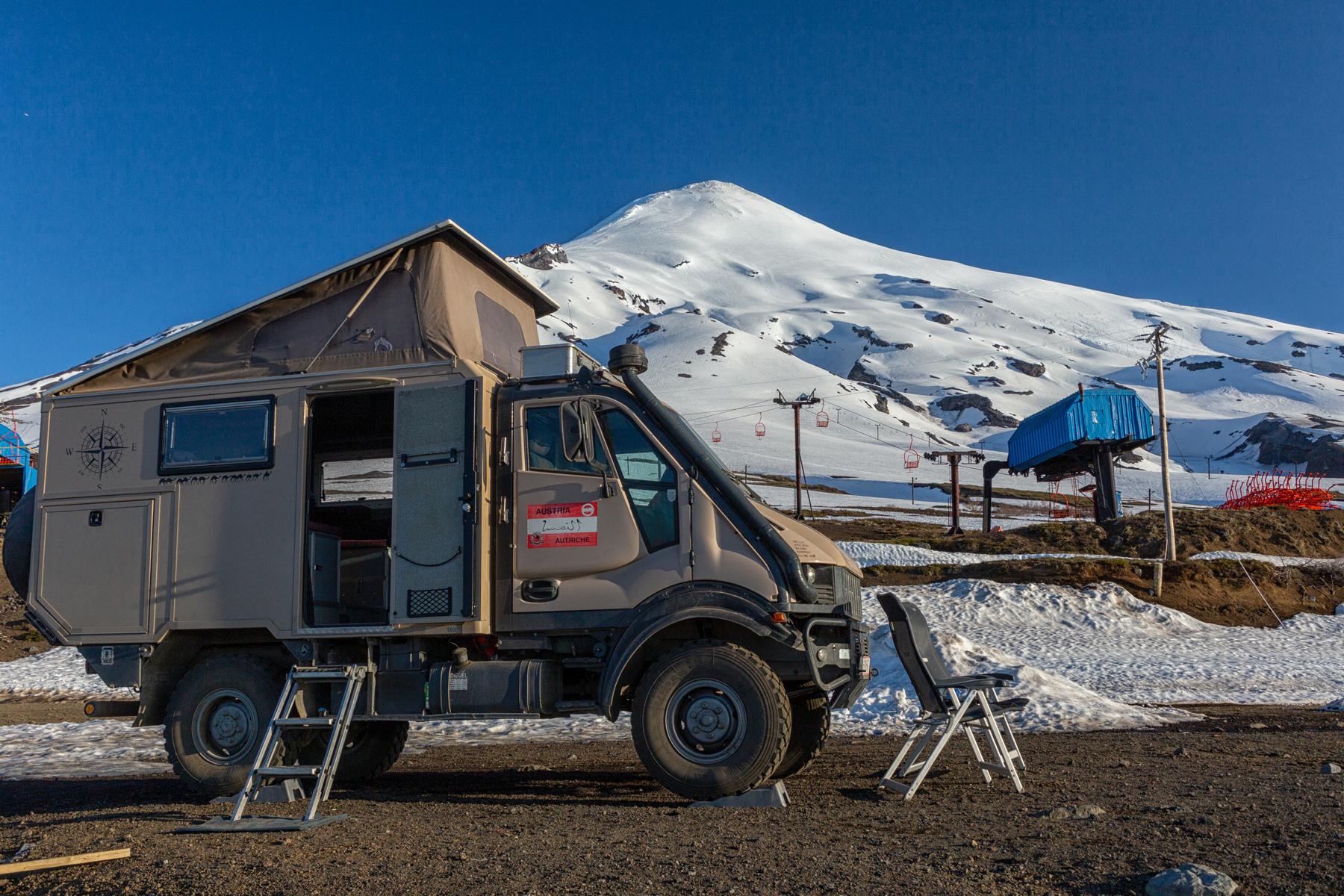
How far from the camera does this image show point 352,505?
10.7 metres

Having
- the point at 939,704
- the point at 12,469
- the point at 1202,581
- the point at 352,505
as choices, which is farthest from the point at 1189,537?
the point at 12,469

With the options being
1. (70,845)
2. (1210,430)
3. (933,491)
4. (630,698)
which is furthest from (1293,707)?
(1210,430)

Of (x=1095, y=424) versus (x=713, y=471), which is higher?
(x=1095, y=424)

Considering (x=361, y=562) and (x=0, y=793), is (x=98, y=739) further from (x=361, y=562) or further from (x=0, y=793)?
(x=361, y=562)

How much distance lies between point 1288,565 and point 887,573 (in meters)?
10.8

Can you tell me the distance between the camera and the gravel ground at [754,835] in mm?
5207

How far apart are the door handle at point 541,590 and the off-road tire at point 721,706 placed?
102 centimetres

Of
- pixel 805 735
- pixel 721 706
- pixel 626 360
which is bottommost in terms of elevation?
pixel 805 735

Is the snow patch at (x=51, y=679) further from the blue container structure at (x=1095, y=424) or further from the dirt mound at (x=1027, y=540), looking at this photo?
the blue container structure at (x=1095, y=424)

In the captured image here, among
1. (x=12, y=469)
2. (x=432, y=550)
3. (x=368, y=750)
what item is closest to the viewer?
(x=432, y=550)

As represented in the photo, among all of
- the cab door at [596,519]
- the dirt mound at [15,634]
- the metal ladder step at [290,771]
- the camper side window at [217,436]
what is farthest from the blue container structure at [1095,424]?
the metal ladder step at [290,771]

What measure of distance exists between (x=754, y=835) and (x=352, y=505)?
5.96 meters

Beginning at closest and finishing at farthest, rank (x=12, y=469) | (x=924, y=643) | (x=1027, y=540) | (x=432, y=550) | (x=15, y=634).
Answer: (x=432, y=550) → (x=924, y=643) → (x=15, y=634) → (x=12, y=469) → (x=1027, y=540)

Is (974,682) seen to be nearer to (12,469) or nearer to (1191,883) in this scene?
(1191,883)
